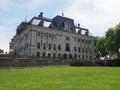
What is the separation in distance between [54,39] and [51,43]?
1.96 m

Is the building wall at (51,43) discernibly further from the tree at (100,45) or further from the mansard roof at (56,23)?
the tree at (100,45)

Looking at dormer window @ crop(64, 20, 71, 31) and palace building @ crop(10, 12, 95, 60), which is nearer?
palace building @ crop(10, 12, 95, 60)

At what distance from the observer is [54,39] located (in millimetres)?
69688

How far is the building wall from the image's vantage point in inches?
2532

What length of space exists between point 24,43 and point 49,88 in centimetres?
5660

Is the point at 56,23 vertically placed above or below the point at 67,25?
above

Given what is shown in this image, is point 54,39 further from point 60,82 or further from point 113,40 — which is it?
point 60,82

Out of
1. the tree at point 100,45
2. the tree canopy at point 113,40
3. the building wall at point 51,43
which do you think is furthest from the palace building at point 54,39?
the tree canopy at point 113,40

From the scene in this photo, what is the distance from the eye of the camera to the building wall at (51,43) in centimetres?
6431

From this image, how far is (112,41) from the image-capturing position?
66.1 meters

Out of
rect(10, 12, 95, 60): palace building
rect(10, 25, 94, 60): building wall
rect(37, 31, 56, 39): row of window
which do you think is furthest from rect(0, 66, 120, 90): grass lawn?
rect(37, 31, 56, 39): row of window

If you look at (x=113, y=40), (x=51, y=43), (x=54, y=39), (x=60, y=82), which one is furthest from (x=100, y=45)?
(x=60, y=82)

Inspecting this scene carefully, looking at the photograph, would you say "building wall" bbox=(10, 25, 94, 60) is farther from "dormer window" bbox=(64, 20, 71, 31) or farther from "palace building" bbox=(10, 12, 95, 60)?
"dormer window" bbox=(64, 20, 71, 31)

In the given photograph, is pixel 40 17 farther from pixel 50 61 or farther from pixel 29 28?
pixel 50 61
